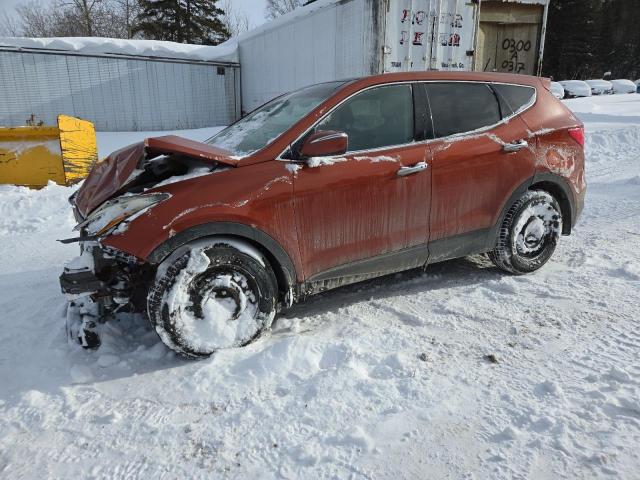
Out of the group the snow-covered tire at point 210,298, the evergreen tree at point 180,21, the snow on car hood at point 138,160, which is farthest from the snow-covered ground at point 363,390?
the evergreen tree at point 180,21

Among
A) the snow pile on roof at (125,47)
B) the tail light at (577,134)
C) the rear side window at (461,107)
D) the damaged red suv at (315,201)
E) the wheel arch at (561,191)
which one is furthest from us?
the snow pile on roof at (125,47)

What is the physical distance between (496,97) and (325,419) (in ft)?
9.79

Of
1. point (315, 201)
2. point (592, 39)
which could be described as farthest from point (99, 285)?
point (592, 39)

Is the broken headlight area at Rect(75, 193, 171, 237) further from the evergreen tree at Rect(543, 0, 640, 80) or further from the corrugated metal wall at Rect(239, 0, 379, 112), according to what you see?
the evergreen tree at Rect(543, 0, 640, 80)

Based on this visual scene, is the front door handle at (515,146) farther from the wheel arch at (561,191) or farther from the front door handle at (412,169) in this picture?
the front door handle at (412,169)

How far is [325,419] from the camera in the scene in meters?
2.29

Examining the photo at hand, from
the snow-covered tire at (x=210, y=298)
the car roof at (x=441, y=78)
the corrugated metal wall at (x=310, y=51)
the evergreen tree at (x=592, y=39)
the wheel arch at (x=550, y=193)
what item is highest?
the evergreen tree at (x=592, y=39)

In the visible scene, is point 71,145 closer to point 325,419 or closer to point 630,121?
point 325,419

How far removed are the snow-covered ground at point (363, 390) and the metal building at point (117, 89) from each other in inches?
476

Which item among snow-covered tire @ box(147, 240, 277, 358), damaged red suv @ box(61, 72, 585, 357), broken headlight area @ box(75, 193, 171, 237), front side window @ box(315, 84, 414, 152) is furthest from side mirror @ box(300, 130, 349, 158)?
broken headlight area @ box(75, 193, 171, 237)

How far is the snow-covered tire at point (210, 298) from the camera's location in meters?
2.69

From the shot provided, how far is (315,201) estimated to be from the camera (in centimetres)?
299

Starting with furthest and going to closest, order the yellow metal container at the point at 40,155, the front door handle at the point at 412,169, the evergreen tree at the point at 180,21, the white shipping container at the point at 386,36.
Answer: the evergreen tree at the point at 180,21 < the white shipping container at the point at 386,36 < the yellow metal container at the point at 40,155 < the front door handle at the point at 412,169

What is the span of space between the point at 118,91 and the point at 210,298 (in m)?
13.8
